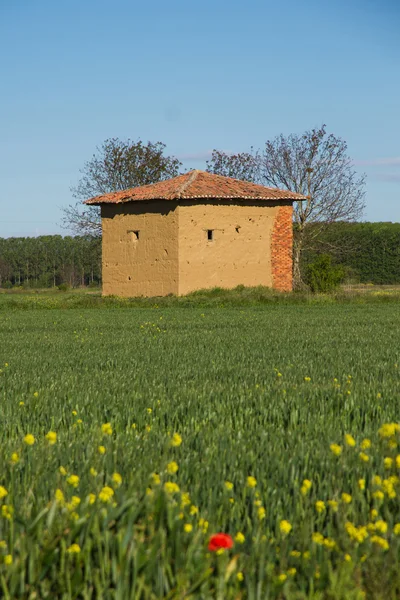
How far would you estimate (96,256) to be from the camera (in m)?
61.6

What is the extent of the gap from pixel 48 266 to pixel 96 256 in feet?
86.0

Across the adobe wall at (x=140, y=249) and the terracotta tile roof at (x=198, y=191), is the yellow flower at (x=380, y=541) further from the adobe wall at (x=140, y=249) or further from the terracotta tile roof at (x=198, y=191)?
the terracotta tile roof at (x=198, y=191)

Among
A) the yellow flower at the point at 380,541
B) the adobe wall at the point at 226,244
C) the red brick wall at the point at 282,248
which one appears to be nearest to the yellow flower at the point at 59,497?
the yellow flower at the point at 380,541

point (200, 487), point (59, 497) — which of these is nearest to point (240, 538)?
point (59, 497)

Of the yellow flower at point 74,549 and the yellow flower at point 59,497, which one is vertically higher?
the yellow flower at point 59,497

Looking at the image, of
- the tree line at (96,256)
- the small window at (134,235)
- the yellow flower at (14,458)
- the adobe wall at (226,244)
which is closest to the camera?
the yellow flower at (14,458)

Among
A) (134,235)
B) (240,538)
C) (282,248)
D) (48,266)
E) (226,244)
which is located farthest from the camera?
(48,266)

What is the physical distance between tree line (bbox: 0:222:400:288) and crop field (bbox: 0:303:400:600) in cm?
2741

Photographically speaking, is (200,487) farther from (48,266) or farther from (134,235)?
(48,266)

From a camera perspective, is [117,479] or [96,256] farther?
[96,256]

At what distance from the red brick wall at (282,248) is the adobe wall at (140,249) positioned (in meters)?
5.06

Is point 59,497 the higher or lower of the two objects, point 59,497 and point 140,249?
the lower

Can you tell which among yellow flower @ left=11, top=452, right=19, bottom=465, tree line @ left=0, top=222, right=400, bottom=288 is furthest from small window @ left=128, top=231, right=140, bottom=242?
yellow flower @ left=11, top=452, right=19, bottom=465

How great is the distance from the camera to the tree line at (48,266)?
256 ft
